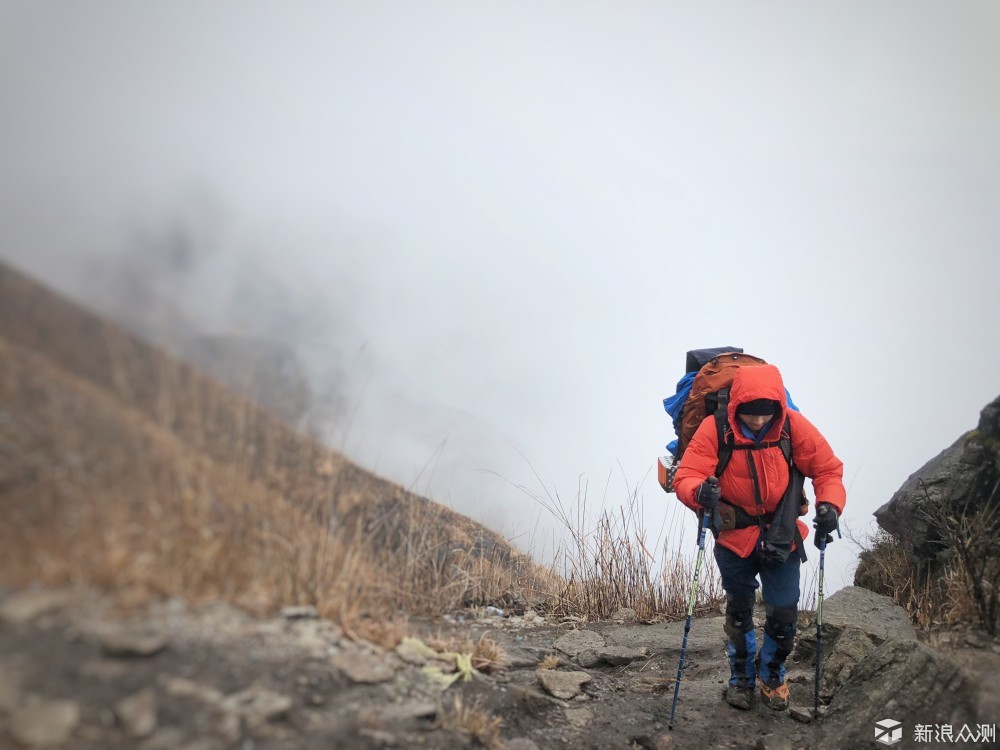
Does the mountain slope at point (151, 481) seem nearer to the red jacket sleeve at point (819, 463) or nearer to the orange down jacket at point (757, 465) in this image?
the orange down jacket at point (757, 465)

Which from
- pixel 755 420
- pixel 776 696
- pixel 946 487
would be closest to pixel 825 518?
pixel 755 420

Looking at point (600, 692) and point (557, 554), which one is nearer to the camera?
point (600, 692)

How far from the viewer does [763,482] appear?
419 centimetres

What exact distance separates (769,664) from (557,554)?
2.65 meters

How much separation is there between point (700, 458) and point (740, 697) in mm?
1792

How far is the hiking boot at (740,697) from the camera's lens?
4.48 metres

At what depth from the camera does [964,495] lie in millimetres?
5254

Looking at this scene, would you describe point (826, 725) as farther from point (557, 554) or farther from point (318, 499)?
point (318, 499)

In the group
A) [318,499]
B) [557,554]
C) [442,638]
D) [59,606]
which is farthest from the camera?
[557,554]

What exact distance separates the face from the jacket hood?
0.06m

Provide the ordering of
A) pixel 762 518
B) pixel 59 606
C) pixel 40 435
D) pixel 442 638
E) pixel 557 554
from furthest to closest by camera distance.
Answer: pixel 557 554 → pixel 762 518 → pixel 442 638 → pixel 40 435 → pixel 59 606

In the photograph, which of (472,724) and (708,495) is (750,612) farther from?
(472,724)

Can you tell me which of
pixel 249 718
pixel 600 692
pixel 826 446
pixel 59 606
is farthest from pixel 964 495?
pixel 59 606

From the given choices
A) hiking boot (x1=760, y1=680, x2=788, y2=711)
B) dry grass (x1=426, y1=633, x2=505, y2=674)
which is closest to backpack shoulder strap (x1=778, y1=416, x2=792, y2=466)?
hiking boot (x1=760, y1=680, x2=788, y2=711)
